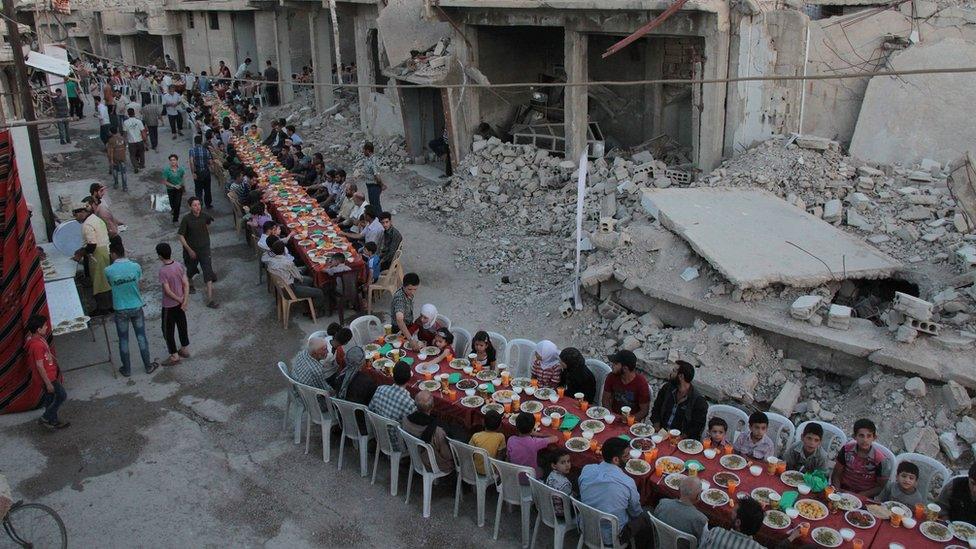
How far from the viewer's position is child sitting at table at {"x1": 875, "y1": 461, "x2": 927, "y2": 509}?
244 inches

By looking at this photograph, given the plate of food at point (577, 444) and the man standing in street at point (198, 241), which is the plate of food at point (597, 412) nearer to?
the plate of food at point (577, 444)

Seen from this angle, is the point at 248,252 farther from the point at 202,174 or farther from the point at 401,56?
the point at 401,56

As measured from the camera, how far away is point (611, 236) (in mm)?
11148

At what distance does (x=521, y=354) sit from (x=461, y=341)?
713 millimetres

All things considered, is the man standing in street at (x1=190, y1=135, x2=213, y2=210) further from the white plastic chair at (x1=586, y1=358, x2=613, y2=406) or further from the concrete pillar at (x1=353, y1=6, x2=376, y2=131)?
the white plastic chair at (x1=586, y1=358, x2=613, y2=406)

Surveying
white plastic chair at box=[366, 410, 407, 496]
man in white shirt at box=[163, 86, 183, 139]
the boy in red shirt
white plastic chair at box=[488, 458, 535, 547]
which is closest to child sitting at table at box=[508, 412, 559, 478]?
white plastic chair at box=[488, 458, 535, 547]

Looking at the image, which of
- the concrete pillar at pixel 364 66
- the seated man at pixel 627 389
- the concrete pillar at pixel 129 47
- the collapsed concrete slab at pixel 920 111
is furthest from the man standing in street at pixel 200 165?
the concrete pillar at pixel 129 47

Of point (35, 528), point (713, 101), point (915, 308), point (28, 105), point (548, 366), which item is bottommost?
point (35, 528)

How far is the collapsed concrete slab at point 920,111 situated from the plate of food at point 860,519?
823 centimetres

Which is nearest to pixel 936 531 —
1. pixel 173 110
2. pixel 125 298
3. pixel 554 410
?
pixel 554 410

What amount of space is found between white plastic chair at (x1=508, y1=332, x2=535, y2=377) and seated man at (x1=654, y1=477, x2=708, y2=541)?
10.8 feet

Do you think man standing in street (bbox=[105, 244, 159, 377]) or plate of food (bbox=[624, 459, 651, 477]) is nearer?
plate of food (bbox=[624, 459, 651, 477])

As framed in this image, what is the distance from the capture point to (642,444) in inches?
275

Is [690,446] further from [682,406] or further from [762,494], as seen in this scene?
[762,494]
